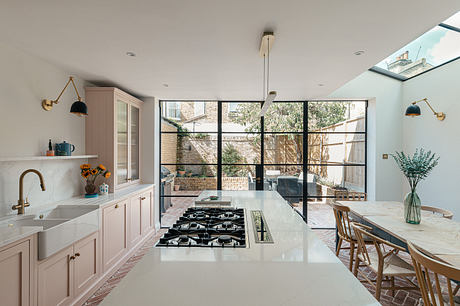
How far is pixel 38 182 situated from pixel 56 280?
3.61 ft

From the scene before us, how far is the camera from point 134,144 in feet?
13.2

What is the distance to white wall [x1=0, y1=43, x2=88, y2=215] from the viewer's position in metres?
2.18

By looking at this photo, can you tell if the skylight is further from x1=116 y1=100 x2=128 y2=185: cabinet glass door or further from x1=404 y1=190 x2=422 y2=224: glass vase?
x1=116 y1=100 x2=128 y2=185: cabinet glass door

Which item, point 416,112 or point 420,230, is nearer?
point 420,230

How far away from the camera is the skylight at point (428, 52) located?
10.7 feet

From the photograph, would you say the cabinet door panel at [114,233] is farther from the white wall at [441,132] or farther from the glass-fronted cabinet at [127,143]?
the white wall at [441,132]

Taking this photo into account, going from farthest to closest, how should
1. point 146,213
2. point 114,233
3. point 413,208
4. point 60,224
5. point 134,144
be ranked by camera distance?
point 134,144
point 146,213
point 114,233
point 413,208
point 60,224

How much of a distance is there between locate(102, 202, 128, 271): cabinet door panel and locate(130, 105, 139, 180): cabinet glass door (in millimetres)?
934

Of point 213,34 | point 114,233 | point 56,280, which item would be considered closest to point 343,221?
point 213,34

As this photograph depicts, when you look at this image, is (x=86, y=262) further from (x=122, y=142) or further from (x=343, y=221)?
(x=343, y=221)

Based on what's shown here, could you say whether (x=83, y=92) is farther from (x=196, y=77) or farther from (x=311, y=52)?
(x=311, y=52)

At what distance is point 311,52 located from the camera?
2307 mm

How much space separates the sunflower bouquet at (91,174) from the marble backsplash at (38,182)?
179 millimetres

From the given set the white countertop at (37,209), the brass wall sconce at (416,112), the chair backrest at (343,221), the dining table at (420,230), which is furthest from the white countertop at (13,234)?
the brass wall sconce at (416,112)
